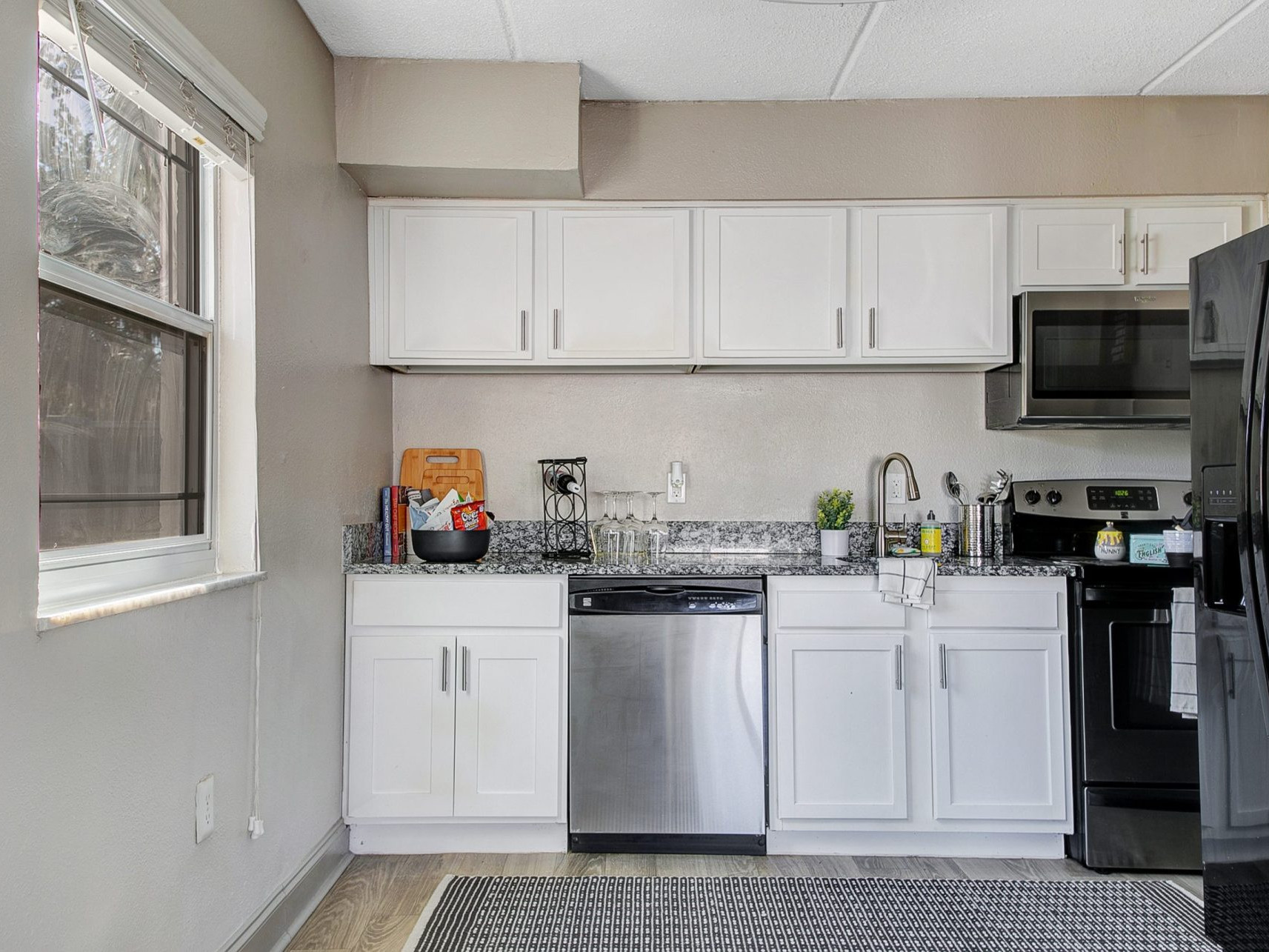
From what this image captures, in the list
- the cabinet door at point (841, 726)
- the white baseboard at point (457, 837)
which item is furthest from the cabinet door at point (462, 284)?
the white baseboard at point (457, 837)

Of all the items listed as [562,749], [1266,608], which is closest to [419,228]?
[562,749]

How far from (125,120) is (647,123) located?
171 cm

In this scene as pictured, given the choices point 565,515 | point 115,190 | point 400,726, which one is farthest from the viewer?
point 565,515

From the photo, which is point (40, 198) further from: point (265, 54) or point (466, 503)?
point (466, 503)

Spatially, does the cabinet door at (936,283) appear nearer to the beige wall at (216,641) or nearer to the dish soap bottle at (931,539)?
the dish soap bottle at (931,539)

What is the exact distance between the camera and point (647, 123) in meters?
2.88

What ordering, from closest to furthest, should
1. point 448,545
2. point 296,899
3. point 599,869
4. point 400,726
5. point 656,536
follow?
point 296,899
point 599,869
point 400,726
point 448,545
point 656,536

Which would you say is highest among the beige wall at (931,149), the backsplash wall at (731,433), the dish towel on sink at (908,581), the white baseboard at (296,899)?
the beige wall at (931,149)

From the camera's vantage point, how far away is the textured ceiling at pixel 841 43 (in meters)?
2.31

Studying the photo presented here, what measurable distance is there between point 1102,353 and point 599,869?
231 cm

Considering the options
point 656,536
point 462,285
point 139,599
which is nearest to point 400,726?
point 656,536

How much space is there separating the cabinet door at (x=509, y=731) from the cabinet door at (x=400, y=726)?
0.05 m

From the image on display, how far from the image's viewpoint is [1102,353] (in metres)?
2.77

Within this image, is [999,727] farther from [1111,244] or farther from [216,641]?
[216,641]
